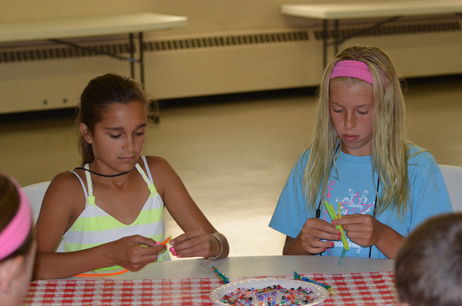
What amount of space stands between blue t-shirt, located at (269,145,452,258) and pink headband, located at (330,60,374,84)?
0.75ft

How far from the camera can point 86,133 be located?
2115 mm

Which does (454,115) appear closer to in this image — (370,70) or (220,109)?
(220,109)

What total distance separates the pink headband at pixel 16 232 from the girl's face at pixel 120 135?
3.37ft

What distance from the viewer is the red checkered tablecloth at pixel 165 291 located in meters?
1.53

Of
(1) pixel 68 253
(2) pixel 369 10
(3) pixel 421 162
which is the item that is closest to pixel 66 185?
(1) pixel 68 253

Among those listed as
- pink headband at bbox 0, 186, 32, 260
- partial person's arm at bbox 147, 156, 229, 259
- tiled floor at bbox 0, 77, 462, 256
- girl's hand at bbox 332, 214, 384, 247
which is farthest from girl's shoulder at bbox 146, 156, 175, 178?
tiled floor at bbox 0, 77, 462, 256

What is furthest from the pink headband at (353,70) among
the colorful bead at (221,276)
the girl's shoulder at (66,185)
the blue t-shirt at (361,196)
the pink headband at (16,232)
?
the pink headband at (16,232)

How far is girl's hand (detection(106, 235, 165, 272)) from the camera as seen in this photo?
165 cm

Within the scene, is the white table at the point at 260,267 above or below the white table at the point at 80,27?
above

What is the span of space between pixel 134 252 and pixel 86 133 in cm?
57

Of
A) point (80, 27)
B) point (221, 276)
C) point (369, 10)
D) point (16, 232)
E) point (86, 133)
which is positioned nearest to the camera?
point (16, 232)

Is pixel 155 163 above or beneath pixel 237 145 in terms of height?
above

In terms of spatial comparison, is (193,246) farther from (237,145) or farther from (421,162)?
(237,145)

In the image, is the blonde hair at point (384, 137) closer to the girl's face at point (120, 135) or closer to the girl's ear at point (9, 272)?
the girl's face at point (120, 135)
